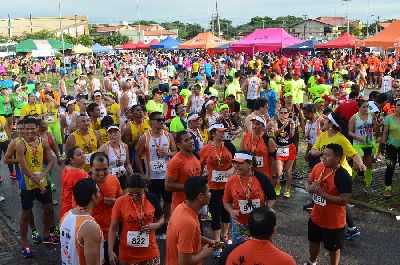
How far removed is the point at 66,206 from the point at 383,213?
5.15 metres

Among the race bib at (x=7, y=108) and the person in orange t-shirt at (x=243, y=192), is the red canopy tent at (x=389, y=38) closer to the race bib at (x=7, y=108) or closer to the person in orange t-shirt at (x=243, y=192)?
the race bib at (x=7, y=108)

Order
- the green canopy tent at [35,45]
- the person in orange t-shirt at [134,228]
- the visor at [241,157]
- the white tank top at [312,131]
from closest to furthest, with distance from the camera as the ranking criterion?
the person in orange t-shirt at [134,228] → the visor at [241,157] → the white tank top at [312,131] → the green canopy tent at [35,45]

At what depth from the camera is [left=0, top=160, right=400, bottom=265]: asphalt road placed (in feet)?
19.9

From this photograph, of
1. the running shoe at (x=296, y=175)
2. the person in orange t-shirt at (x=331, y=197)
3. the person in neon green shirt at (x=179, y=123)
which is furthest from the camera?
the running shoe at (x=296, y=175)

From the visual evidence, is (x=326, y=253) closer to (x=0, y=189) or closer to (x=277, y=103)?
(x=0, y=189)

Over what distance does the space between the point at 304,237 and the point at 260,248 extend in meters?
3.95

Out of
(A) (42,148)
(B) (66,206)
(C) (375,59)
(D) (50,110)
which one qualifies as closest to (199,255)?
(B) (66,206)

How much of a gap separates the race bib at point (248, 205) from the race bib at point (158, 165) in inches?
83.4

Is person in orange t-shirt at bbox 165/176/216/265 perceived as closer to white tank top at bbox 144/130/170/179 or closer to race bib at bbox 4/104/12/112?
white tank top at bbox 144/130/170/179

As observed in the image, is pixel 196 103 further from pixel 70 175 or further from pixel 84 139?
pixel 70 175

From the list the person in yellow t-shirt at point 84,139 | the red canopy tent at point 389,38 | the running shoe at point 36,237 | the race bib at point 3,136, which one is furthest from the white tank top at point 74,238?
the red canopy tent at point 389,38

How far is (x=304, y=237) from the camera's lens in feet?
22.1

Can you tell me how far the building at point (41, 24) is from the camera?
379 ft

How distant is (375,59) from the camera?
2416 centimetres
